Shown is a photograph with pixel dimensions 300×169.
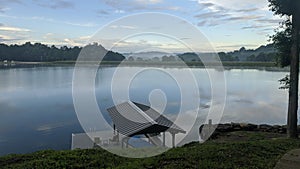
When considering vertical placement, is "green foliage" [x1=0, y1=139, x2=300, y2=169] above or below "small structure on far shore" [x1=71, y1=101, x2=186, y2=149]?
above

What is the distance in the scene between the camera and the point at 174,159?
564 centimetres

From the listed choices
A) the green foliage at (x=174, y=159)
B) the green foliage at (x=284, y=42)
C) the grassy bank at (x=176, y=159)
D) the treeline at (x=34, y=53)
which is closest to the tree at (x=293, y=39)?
the green foliage at (x=284, y=42)

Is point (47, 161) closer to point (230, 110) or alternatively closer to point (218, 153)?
point (218, 153)

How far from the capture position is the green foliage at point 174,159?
17.5ft

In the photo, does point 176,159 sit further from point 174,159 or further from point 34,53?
point 34,53

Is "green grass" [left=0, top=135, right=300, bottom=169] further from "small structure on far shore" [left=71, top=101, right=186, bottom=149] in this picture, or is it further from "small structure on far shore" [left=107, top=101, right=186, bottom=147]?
"small structure on far shore" [left=71, top=101, right=186, bottom=149]

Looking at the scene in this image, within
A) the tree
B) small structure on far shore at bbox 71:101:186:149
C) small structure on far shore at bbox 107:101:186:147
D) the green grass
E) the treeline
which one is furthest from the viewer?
the treeline

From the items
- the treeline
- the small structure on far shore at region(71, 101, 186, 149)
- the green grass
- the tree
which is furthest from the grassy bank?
the treeline

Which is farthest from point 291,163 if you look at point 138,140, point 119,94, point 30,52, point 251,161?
point 30,52

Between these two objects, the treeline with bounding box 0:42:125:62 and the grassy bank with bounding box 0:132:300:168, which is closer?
the grassy bank with bounding box 0:132:300:168

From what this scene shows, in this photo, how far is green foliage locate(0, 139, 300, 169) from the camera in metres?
5.34

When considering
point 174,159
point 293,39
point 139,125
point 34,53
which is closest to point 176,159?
point 174,159

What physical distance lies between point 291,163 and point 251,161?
2.55ft

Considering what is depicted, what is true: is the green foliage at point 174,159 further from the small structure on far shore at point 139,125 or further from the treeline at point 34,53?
the treeline at point 34,53
